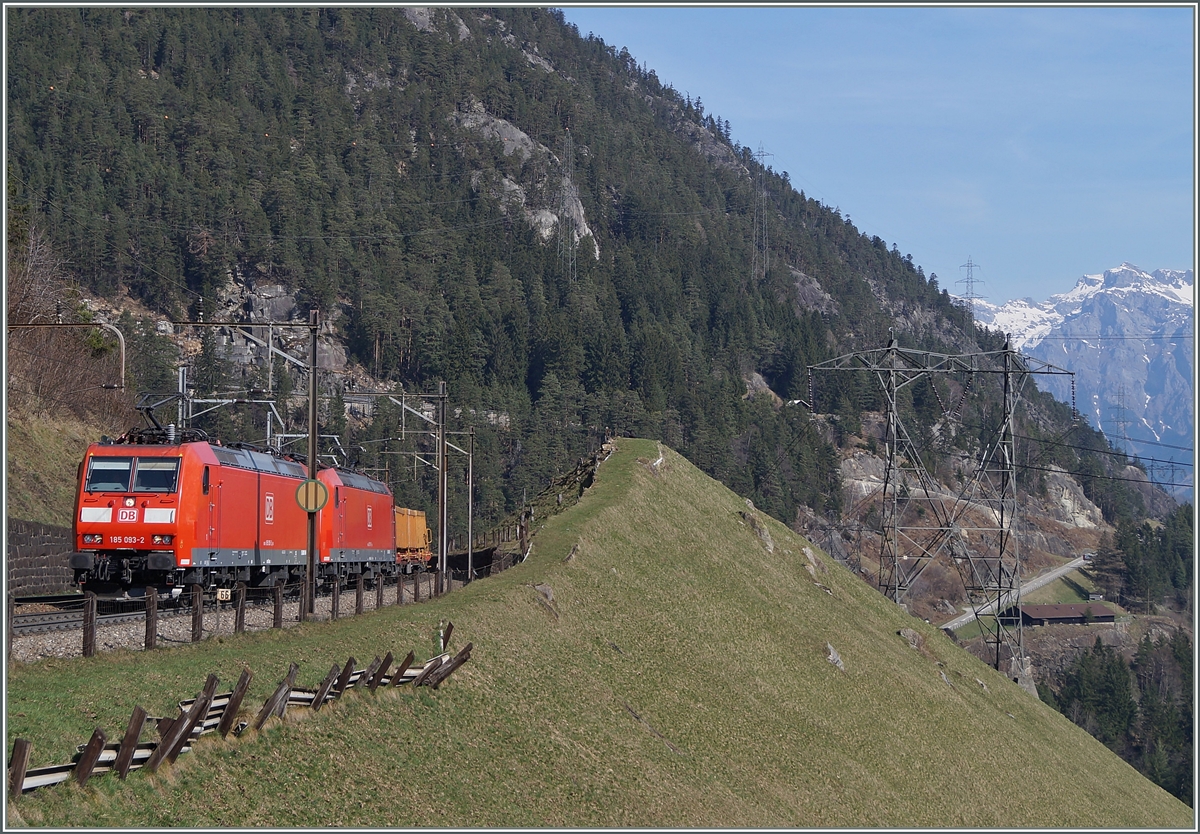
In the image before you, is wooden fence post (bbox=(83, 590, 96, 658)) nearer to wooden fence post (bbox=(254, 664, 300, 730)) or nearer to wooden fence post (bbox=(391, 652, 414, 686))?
wooden fence post (bbox=(254, 664, 300, 730))

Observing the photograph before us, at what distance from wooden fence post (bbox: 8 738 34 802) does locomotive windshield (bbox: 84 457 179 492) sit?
17087mm

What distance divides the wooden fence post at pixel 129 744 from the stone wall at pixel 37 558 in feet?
70.5

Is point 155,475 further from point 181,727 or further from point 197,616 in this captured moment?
point 181,727

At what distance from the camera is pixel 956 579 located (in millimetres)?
192500

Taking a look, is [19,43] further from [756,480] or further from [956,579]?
[956,579]

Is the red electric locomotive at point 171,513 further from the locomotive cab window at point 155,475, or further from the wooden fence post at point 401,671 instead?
the wooden fence post at point 401,671

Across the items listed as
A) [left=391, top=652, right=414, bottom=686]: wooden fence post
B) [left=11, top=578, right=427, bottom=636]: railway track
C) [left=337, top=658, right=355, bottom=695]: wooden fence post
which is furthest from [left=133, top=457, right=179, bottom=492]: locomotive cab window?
[left=337, top=658, right=355, bottom=695]: wooden fence post

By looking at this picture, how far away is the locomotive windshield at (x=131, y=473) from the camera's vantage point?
93.8ft

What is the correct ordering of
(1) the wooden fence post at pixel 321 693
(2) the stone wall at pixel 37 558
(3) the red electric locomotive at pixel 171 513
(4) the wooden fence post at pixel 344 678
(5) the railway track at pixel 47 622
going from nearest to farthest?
(1) the wooden fence post at pixel 321 693 → (4) the wooden fence post at pixel 344 678 → (5) the railway track at pixel 47 622 → (3) the red electric locomotive at pixel 171 513 → (2) the stone wall at pixel 37 558

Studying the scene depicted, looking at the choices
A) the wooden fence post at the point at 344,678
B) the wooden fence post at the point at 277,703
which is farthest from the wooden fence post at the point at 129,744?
the wooden fence post at the point at 344,678

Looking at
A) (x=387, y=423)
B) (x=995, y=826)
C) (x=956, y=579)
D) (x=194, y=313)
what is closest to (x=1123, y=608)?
(x=956, y=579)

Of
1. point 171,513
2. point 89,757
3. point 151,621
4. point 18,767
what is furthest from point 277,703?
point 171,513

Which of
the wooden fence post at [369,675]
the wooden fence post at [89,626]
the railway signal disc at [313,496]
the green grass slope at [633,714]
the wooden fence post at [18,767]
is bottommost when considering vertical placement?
the green grass slope at [633,714]

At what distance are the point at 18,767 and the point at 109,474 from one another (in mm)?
17870
